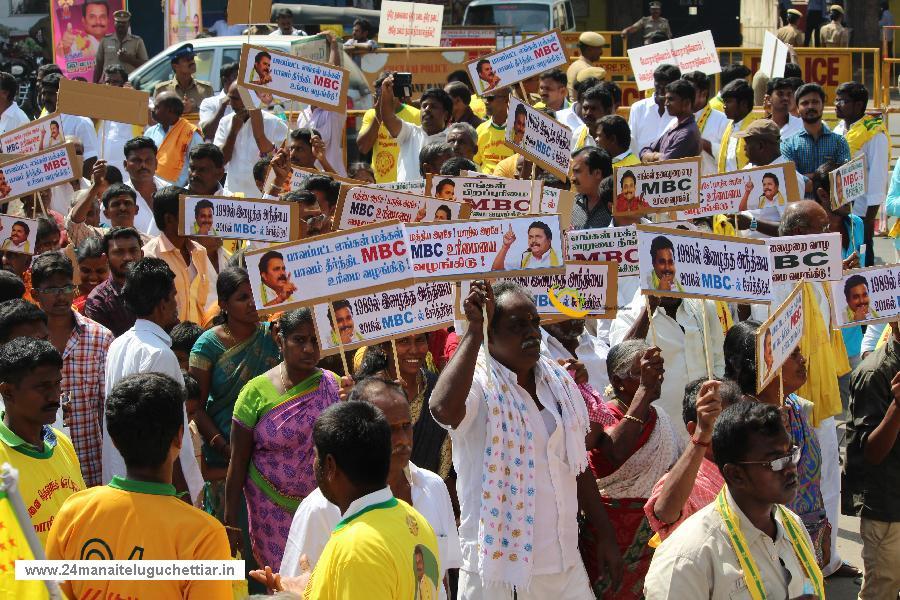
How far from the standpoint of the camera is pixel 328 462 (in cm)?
366

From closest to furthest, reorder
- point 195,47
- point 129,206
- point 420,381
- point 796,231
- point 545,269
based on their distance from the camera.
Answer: point 545,269
point 420,381
point 796,231
point 129,206
point 195,47

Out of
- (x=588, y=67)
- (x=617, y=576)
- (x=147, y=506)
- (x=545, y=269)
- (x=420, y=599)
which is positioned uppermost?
(x=588, y=67)

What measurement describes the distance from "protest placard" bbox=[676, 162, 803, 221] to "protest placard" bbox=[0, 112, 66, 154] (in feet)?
13.7

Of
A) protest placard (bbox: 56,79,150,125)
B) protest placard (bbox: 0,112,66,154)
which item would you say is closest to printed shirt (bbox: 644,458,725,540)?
protest placard (bbox: 0,112,66,154)

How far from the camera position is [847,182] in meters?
9.62

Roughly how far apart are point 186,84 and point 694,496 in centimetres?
1007

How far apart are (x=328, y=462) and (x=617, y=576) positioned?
5.82 feet

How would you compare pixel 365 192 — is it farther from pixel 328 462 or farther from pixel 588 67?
pixel 588 67

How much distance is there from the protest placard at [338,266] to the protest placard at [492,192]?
2544 millimetres

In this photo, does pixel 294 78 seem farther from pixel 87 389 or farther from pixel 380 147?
pixel 87 389

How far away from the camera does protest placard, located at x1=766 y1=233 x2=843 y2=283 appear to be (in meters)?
6.48

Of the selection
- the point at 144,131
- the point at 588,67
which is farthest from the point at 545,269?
the point at 588,67

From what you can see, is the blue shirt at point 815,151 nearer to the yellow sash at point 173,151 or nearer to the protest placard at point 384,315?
the yellow sash at point 173,151

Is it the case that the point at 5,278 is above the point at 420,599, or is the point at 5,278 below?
above
